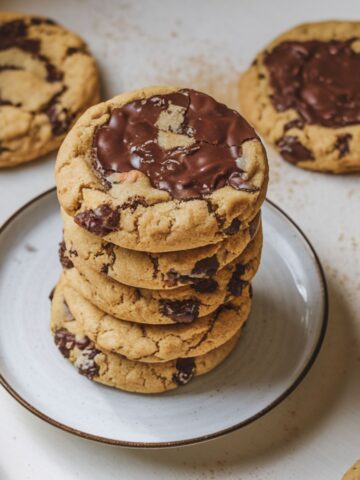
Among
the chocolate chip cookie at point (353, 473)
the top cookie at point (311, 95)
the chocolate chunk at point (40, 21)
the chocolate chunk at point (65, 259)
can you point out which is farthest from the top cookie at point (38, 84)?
the chocolate chip cookie at point (353, 473)

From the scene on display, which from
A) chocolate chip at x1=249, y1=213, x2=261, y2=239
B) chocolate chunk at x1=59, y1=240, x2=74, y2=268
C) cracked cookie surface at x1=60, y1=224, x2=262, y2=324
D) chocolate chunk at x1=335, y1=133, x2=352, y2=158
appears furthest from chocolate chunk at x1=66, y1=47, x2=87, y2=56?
chocolate chip at x1=249, y1=213, x2=261, y2=239

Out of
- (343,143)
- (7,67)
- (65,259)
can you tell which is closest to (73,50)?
(7,67)

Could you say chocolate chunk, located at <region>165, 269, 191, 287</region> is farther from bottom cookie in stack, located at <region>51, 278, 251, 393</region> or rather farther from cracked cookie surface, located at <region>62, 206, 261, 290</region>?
bottom cookie in stack, located at <region>51, 278, 251, 393</region>

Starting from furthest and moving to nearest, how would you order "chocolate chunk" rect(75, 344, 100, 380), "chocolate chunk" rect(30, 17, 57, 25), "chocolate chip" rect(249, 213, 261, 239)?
"chocolate chunk" rect(30, 17, 57, 25) < "chocolate chunk" rect(75, 344, 100, 380) < "chocolate chip" rect(249, 213, 261, 239)

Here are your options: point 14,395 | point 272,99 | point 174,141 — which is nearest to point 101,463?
point 14,395

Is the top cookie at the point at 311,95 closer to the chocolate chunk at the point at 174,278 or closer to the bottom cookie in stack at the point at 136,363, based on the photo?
the bottom cookie in stack at the point at 136,363

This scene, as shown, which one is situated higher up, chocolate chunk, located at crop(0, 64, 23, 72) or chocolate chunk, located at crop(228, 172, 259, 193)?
chocolate chunk, located at crop(228, 172, 259, 193)
